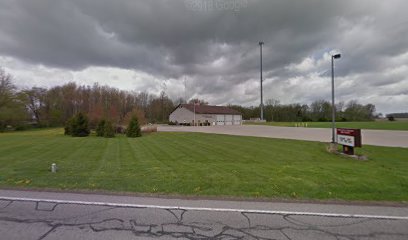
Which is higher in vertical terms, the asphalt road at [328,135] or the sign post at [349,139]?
the sign post at [349,139]

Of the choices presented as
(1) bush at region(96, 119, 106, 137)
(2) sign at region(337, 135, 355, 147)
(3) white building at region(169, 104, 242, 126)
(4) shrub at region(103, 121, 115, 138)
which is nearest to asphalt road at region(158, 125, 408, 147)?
(2) sign at region(337, 135, 355, 147)


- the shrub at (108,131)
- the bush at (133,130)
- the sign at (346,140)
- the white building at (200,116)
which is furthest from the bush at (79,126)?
the white building at (200,116)

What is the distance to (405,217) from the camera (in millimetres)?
4105

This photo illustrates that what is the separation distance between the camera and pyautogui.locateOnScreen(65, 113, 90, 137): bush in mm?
27172

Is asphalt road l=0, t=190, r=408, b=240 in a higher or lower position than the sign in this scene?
lower

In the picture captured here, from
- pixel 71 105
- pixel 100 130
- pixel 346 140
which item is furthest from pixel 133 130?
pixel 71 105

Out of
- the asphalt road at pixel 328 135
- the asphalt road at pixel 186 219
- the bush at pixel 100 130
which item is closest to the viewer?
the asphalt road at pixel 186 219

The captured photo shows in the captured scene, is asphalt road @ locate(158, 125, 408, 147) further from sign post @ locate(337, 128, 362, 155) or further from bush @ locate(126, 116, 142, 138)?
bush @ locate(126, 116, 142, 138)

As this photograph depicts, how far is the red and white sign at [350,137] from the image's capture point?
37.2 ft

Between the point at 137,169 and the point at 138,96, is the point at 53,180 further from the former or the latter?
the point at 138,96

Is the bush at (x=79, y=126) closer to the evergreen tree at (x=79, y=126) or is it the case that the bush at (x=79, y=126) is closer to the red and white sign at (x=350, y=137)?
the evergreen tree at (x=79, y=126)

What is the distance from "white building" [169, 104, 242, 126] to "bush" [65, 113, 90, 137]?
35.0 m

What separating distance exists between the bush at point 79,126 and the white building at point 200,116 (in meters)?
35.0

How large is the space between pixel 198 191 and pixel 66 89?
74.7 meters
